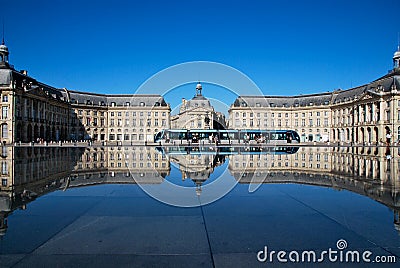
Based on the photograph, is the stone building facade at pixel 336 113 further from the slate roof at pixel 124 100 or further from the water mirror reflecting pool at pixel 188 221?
the water mirror reflecting pool at pixel 188 221

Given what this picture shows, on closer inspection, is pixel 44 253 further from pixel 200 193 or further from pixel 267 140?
pixel 267 140

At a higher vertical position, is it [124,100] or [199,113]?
[124,100]

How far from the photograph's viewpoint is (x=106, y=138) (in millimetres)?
94250

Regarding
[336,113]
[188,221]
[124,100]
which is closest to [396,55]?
[336,113]

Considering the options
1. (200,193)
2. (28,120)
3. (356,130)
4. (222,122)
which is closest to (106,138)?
(28,120)

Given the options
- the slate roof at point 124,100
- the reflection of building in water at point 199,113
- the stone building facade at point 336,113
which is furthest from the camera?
the reflection of building in water at point 199,113

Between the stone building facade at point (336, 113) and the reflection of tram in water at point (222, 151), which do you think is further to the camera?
the stone building facade at point (336, 113)

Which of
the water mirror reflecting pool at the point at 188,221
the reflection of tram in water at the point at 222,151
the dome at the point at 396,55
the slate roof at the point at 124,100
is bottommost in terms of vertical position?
the reflection of tram in water at the point at 222,151

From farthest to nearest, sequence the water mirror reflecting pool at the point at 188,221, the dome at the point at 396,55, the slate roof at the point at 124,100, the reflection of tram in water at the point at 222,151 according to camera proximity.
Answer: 1. the slate roof at the point at 124,100
2. the dome at the point at 396,55
3. the reflection of tram in water at the point at 222,151
4. the water mirror reflecting pool at the point at 188,221

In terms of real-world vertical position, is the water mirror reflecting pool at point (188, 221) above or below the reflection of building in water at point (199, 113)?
below

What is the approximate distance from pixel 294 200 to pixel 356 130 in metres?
73.7

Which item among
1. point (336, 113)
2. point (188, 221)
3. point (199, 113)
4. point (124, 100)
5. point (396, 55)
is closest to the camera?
point (188, 221)

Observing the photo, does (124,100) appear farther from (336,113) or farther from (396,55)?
(396,55)

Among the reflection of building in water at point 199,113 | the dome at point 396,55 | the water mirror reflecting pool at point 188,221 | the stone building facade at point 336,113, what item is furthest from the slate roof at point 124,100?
the water mirror reflecting pool at point 188,221
